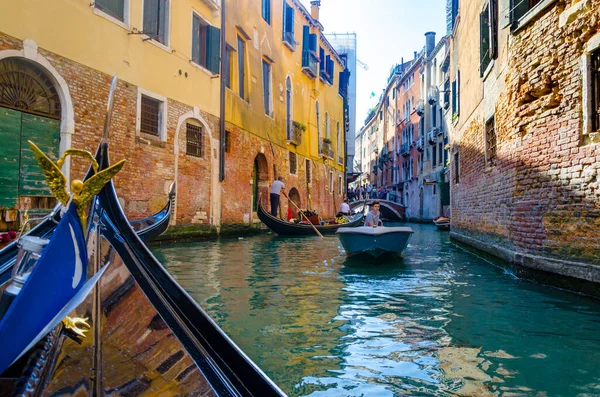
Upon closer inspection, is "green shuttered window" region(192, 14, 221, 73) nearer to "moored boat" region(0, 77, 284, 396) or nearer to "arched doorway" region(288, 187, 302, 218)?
"arched doorway" region(288, 187, 302, 218)

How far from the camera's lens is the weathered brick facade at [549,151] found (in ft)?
13.1

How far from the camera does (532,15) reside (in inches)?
185

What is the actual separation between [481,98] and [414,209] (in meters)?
20.3

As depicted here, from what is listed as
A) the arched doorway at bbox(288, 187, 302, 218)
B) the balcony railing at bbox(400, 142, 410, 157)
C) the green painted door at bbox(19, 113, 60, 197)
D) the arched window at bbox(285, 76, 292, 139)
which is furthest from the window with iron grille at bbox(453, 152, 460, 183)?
the balcony railing at bbox(400, 142, 410, 157)

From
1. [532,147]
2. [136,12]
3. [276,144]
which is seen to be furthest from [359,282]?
[276,144]

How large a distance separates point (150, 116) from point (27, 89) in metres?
2.50

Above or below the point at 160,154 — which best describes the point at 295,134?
above

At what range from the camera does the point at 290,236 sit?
1191cm

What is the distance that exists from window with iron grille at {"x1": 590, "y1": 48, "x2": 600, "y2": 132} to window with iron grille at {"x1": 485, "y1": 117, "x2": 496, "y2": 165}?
226 centimetres

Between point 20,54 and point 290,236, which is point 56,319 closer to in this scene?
point 20,54

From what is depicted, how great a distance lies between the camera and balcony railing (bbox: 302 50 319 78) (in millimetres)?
16964

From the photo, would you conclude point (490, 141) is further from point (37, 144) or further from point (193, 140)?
point (37, 144)

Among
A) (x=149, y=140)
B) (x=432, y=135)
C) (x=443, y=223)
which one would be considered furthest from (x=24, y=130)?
(x=432, y=135)

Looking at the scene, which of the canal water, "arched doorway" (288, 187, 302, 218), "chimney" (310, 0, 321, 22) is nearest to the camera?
the canal water
